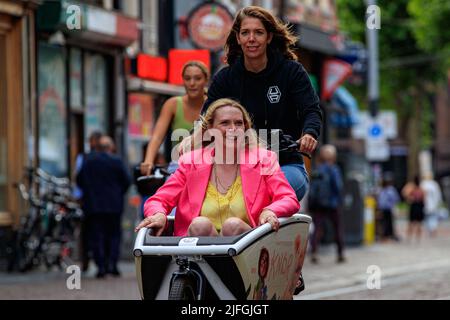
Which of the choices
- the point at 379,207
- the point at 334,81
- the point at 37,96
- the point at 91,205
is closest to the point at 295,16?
the point at 334,81

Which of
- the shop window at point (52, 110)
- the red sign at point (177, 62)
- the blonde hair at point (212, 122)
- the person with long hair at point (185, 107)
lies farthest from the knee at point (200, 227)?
the red sign at point (177, 62)

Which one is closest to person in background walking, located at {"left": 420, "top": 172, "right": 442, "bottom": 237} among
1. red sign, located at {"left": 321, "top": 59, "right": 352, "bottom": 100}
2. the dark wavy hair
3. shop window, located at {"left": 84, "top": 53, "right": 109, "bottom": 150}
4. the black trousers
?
red sign, located at {"left": 321, "top": 59, "right": 352, "bottom": 100}

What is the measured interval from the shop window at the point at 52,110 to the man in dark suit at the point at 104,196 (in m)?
3.51

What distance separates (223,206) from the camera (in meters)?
7.05

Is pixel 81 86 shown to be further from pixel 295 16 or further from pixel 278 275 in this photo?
pixel 278 275

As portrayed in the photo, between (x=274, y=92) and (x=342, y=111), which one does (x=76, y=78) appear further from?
(x=274, y=92)

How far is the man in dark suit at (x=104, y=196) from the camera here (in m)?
16.5

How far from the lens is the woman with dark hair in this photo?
7.65m

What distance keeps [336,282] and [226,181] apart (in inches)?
317

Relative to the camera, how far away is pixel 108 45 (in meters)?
22.5

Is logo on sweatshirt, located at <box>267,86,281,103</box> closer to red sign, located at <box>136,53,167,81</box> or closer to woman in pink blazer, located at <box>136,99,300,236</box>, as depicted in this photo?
woman in pink blazer, located at <box>136,99,300,236</box>

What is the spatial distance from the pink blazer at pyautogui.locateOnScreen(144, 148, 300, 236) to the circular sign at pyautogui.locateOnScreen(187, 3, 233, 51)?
15655mm

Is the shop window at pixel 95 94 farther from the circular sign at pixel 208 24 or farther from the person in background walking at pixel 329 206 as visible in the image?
the person in background walking at pixel 329 206

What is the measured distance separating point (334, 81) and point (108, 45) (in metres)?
10.1
